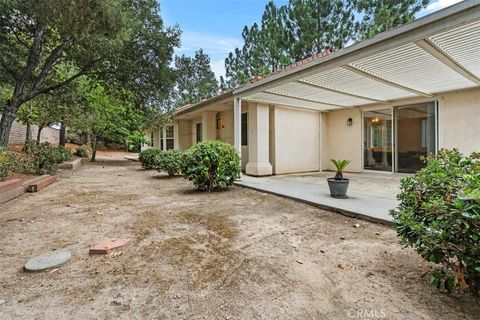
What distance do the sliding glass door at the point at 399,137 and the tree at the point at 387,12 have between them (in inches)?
318

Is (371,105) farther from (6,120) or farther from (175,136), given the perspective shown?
(6,120)

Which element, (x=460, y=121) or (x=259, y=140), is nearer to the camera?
(x=460, y=121)

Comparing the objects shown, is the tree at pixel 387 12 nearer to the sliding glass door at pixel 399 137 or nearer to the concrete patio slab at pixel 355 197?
the sliding glass door at pixel 399 137

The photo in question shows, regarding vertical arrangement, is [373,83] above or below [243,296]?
above

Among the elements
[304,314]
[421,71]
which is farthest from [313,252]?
[421,71]

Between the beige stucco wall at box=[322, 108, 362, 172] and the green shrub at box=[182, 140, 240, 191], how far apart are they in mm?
5350

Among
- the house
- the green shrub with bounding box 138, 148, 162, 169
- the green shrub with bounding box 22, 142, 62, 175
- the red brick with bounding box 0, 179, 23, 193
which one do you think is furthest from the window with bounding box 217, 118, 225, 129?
the red brick with bounding box 0, 179, 23, 193

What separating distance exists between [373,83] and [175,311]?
21.0 ft

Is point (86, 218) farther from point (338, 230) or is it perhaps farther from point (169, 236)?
point (338, 230)

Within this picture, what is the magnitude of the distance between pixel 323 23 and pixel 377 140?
10.7 m

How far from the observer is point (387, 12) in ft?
45.0

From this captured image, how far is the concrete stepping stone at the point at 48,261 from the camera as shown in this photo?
7.51 feet

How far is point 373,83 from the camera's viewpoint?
6016 mm

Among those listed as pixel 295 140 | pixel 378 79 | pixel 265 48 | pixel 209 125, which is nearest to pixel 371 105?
pixel 295 140
